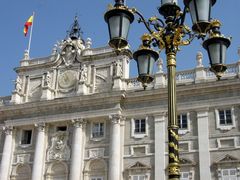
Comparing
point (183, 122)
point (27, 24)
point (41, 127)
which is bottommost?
point (183, 122)

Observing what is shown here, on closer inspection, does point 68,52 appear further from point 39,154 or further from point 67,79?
Result: point 39,154

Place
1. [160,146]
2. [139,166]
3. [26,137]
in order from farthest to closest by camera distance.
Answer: [26,137]
[139,166]
[160,146]

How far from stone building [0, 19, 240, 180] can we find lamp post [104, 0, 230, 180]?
1761 centimetres

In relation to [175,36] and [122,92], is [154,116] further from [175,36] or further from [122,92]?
[175,36]

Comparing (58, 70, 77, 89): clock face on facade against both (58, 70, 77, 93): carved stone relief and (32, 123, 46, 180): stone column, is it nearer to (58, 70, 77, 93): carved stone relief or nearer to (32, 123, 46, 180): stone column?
(58, 70, 77, 93): carved stone relief

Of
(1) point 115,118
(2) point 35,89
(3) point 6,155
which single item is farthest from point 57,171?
(2) point 35,89

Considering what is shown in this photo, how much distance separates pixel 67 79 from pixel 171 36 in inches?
952

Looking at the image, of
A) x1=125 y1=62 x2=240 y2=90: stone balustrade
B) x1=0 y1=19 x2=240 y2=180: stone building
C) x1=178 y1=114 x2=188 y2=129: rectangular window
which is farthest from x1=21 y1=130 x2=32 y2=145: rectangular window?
x1=178 y1=114 x2=188 y2=129: rectangular window

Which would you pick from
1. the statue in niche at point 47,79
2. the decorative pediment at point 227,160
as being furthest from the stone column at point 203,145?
the statue in niche at point 47,79

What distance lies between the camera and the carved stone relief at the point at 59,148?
30.7 metres

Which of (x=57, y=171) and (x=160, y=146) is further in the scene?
(x=57, y=171)

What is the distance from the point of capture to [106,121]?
30422 millimetres

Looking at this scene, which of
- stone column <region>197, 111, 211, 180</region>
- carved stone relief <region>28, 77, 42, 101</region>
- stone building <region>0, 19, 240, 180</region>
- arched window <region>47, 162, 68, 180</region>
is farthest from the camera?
carved stone relief <region>28, 77, 42, 101</region>

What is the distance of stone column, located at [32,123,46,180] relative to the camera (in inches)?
1200
